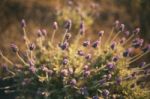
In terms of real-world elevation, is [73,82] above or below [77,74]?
below

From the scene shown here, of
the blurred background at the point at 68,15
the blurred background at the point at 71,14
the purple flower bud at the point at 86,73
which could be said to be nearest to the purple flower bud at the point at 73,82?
the purple flower bud at the point at 86,73

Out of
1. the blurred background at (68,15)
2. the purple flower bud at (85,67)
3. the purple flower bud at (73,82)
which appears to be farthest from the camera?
the blurred background at (68,15)

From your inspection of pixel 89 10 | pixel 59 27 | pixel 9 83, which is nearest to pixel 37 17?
pixel 59 27

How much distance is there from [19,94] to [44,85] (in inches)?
17.4

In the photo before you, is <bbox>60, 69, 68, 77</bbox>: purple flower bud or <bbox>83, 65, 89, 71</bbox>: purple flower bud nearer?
<bbox>60, 69, 68, 77</bbox>: purple flower bud

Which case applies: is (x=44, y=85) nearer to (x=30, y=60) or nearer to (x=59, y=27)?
(x=30, y=60)

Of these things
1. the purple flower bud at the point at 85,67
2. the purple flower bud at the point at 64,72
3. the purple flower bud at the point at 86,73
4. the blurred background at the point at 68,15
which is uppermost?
the blurred background at the point at 68,15

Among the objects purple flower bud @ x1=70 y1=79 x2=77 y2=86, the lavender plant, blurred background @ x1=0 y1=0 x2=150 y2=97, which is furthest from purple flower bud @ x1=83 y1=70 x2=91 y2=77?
blurred background @ x1=0 y1=0 x2=150 y2=97

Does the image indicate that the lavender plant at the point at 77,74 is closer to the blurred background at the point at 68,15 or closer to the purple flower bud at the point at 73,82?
the purple flower bud at the point at 73,82

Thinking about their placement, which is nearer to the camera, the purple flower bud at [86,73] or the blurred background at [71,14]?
the purple flower bud at [86,73]

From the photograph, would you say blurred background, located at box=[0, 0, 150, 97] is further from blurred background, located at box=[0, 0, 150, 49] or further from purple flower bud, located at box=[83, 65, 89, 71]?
purple flower bud, located at box=[83, 65, 89, 71]

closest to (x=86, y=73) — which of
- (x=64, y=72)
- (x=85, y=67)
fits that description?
(x=85, y=67)

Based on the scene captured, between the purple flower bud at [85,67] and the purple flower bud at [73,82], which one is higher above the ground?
the purple flower bud at [85,67]

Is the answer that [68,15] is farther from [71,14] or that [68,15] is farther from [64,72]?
[64,72]
